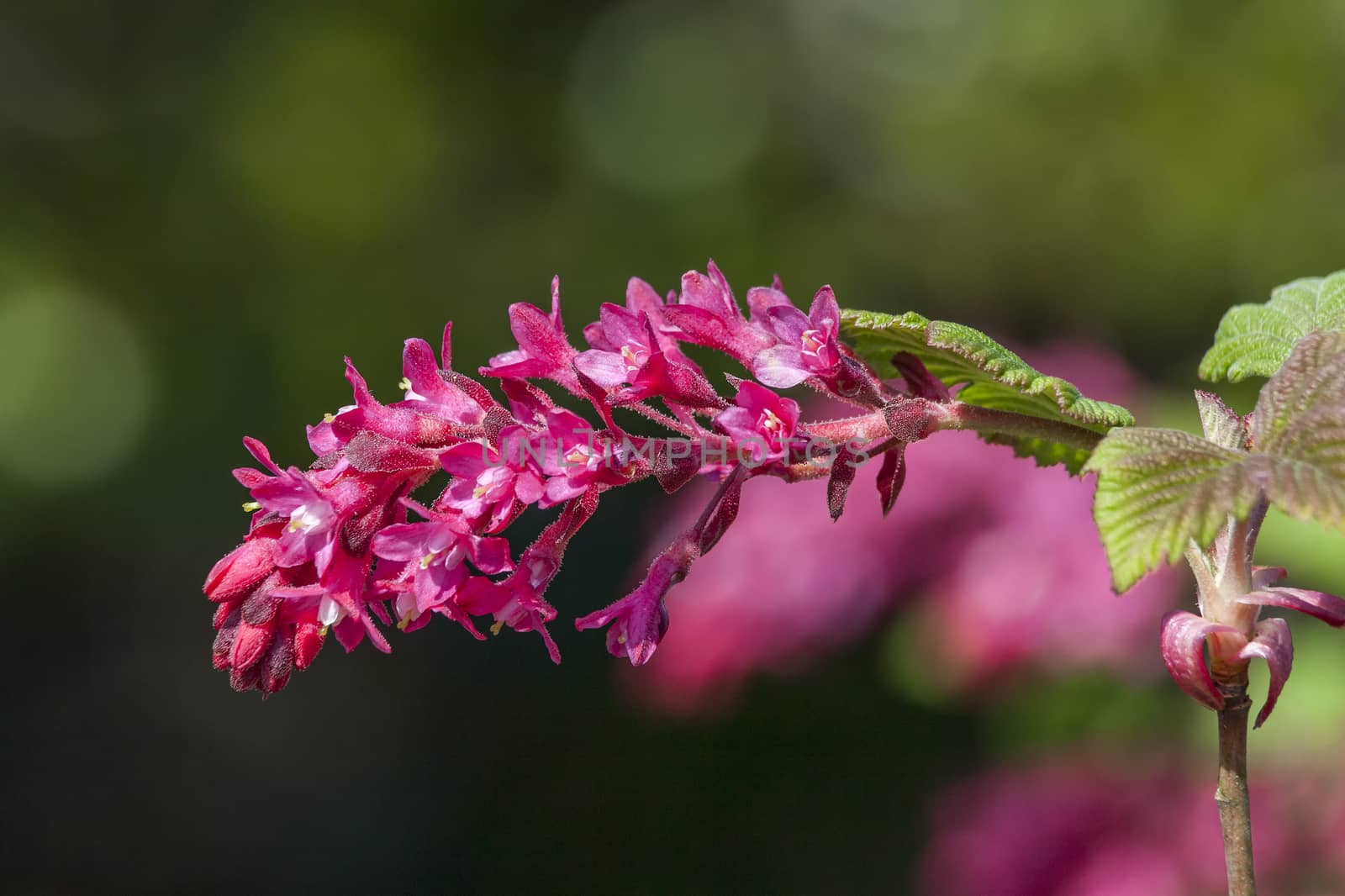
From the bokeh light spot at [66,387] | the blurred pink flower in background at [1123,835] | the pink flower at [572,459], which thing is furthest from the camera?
the bokeh light spot at [66,387]

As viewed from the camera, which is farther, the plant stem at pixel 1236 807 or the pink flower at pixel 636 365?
the pink flower at pixel 636 365

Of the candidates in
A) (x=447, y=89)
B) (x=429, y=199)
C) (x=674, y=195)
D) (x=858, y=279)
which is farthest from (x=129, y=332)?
(x=858, y=279)

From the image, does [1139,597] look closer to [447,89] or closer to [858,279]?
[858,279]

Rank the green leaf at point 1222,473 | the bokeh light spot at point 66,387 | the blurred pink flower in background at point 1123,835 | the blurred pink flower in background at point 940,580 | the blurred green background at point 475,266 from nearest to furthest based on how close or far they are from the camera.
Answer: the green leaf at point 1222,473 → the blurred pink flower in background at point 1123,835 → the blurred pink flower in background at point 940,580 → the blurred green background at point 475,266 → the bokeh light spot at point 66,387

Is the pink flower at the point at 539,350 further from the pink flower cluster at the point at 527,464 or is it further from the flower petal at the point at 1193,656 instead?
the flower petal at the point at 1193,656

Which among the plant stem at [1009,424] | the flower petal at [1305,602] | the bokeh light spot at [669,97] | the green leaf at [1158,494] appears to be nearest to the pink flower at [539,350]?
the plant stem at [1009,424]

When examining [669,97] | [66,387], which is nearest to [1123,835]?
[669,97]

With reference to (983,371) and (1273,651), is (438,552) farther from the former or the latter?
(1273,651)
